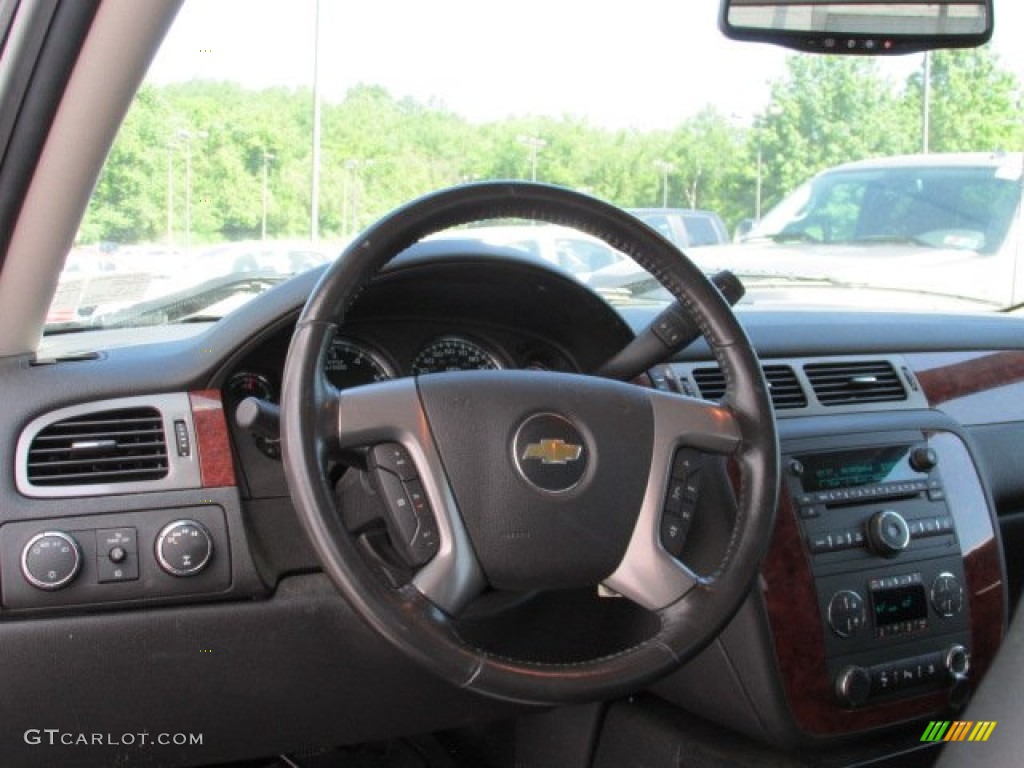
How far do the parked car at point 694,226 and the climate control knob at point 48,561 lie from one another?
57.2 inches

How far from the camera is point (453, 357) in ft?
8.65

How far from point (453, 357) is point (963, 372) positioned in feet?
5.16

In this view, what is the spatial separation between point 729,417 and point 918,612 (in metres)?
1.02

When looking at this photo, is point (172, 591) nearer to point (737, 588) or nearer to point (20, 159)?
point (20, 159)

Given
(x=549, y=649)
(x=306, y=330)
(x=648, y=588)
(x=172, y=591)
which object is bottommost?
(x=549, y=649)

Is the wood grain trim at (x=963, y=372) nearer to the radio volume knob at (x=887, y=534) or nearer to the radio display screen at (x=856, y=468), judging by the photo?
the radio display screen at (x=856, y=468)

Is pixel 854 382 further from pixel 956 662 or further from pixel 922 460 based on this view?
pixel 956 662

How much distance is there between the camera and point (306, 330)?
1.87 metres

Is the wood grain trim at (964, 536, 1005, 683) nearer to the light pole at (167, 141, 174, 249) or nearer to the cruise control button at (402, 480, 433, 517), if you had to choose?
the cruise control button at (402, 480, 433, 517)

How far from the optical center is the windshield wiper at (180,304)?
266cm

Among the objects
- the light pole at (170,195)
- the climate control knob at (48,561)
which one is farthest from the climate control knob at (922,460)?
the climate control knob at (48,561)

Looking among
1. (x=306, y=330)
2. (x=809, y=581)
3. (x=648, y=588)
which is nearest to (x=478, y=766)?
(x=809, y=581)

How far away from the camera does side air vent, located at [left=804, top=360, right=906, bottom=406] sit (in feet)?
10.0

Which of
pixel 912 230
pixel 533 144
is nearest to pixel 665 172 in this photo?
pixel 533 144
